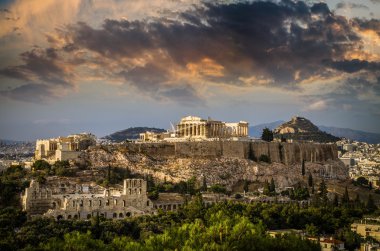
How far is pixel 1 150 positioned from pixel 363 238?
213 feet

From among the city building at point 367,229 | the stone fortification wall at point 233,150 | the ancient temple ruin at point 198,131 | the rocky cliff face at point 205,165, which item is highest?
the ancient temple ruin at point 198,131

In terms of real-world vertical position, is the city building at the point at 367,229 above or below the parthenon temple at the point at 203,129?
below

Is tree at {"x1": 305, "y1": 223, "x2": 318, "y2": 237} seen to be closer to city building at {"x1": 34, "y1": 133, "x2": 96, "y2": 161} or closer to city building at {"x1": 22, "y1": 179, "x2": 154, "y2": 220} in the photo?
city building at {"x1": 22, "y1": 179, "x2": 154, "y2": 220}

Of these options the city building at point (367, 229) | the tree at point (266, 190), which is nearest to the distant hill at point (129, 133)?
the tree at point (266, 190)

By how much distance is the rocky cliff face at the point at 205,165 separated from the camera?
55.7 metres

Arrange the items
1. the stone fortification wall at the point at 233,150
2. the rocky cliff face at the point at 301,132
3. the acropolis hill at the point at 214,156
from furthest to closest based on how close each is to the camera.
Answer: the rocky cliff face at the point at 301,132 < the stone fortification wall at the point at 233,150 < the acropolis hill at the point at 214,156

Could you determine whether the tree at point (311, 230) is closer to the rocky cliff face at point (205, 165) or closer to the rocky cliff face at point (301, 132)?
the rocky cliff face at point (205, 165)

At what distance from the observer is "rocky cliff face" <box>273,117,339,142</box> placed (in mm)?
107206

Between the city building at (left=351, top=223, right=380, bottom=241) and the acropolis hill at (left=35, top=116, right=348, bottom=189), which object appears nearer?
the city building at (left=351, top=223, right=380, bottom=241)

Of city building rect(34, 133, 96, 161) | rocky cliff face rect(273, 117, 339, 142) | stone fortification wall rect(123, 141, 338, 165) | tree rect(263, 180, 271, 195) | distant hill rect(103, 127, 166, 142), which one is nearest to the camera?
tree rect(263, 180, 271, 195)

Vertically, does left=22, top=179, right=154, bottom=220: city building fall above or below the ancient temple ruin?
below

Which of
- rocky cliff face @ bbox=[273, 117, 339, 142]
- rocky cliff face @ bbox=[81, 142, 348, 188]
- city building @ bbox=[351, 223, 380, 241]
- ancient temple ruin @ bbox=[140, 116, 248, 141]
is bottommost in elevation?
city building @ bbox=[351, 223, 380, 241]

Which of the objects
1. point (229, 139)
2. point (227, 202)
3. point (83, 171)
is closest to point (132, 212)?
point (227, 202)

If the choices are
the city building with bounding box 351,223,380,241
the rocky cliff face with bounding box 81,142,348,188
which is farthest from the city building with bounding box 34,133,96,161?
the city building with bounding box 351,223,380,241
